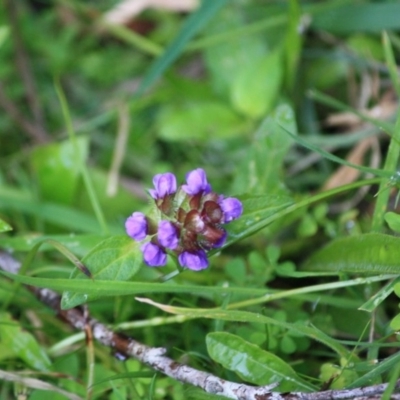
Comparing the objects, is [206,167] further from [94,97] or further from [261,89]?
[94,97]

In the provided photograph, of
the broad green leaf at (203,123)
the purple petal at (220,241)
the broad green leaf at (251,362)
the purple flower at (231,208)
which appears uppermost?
A: the broad green leaf at (203,123)

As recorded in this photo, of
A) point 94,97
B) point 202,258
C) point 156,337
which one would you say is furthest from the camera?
point 94,97

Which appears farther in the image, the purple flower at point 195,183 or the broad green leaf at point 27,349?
the broad green leaf at point 27,349

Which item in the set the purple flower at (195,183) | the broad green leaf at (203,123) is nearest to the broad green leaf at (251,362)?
the purple flower at (195,183)

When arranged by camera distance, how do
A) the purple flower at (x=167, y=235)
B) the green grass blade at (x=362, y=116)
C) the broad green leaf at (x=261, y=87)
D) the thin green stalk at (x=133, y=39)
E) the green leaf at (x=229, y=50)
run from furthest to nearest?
the thin green stalk at (x=133, y=39), the green leaf at (x=229, y=50), the broad green leaf at (x=261, y=87), the green grass blade at (x=362, y=116), the purple flower at (x=167, y=235)

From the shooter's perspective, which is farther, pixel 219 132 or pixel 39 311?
pixel 219 132

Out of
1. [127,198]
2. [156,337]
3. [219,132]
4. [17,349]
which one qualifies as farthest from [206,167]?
[17,349]

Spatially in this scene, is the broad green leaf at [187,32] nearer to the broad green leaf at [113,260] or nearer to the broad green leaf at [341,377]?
the broad green leaf at [113,260]
